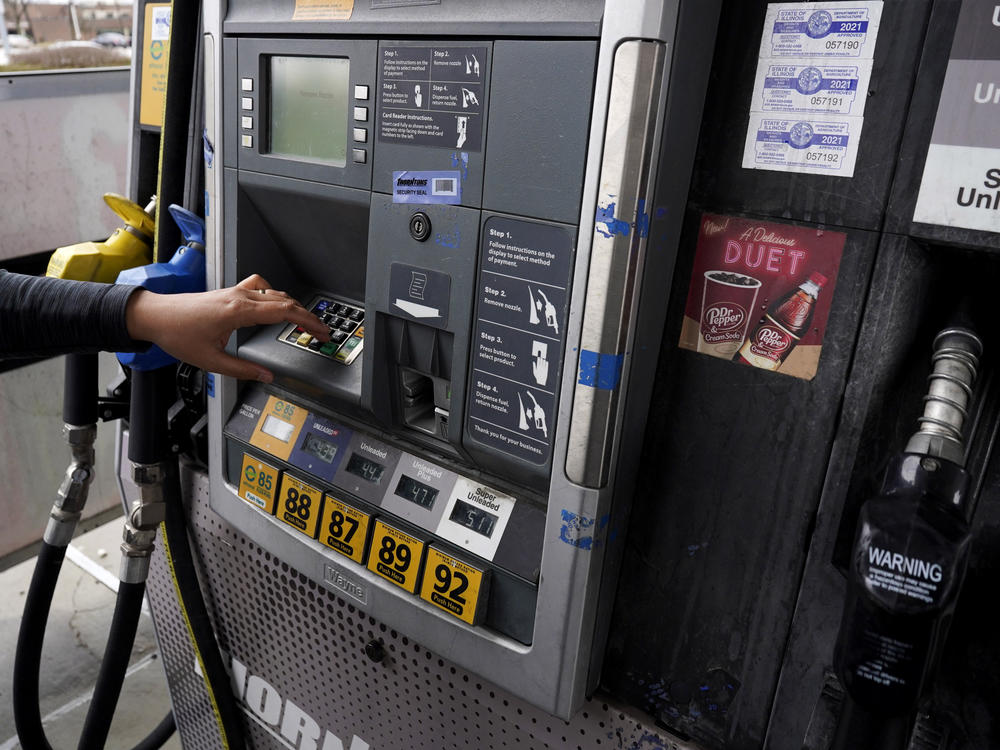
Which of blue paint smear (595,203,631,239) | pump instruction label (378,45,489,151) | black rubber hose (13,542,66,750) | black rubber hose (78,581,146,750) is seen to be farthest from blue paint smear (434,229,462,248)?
black rubber hose (13,542,66,750)

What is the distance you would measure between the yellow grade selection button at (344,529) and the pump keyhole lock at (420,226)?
0.46 m

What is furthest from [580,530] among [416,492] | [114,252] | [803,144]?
[114,252]

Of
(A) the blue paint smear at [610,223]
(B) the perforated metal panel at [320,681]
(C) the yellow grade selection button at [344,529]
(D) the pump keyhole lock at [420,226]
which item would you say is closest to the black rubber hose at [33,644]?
(B) the perforated metal panel at [320,681]

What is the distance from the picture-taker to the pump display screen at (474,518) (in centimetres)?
118

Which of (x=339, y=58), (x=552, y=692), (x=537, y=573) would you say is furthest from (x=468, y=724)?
(x=339, y=58)

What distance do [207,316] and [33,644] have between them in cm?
119

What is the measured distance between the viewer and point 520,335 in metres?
1.07

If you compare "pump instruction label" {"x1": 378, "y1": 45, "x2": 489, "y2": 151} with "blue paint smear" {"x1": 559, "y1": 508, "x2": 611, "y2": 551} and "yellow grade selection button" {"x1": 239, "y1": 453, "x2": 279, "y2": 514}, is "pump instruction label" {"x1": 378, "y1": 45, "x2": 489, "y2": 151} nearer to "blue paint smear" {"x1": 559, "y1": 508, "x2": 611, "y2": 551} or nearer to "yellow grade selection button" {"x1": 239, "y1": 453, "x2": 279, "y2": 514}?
"blue paint smear" {"x1": 559, "y1": 508, "x2": 611, "y2": 551}

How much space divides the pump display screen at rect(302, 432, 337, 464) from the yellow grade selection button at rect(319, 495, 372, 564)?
0.07 metres

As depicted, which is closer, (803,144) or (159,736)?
(803,144)

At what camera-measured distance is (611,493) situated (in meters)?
1.06

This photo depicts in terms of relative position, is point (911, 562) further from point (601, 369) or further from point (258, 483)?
point (258, 483)

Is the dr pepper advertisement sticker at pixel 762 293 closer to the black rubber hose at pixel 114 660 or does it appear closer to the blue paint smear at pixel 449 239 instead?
the blue paint smear at pixel 449 239

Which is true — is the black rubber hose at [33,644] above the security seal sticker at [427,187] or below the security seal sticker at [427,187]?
below
